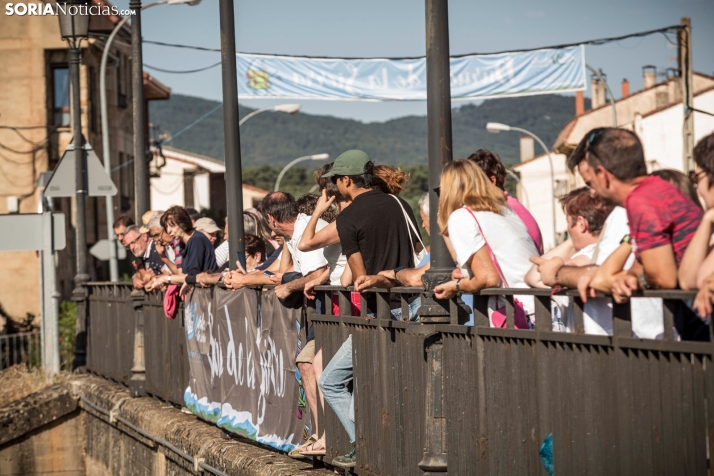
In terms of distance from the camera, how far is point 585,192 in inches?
214

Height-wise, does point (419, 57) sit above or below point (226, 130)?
above

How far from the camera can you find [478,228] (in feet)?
17.7

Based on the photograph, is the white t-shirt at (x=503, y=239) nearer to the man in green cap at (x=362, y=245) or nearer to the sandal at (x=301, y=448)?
the man in green cap at (x=362, y=245)

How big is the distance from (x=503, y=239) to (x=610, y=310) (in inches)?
54.1

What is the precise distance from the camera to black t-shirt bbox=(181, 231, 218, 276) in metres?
10.3

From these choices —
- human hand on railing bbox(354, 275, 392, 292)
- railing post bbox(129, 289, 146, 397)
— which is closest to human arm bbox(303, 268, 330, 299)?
human hand on railing bbox(354, 275, 392, 292)

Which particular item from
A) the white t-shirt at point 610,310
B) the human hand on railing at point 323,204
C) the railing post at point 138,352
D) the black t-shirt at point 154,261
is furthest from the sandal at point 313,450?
the railing post at point 138,352

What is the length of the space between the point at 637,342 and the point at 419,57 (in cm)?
1921

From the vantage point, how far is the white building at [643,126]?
5369cm

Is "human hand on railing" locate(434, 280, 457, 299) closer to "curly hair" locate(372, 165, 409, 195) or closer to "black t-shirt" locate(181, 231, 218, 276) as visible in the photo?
"curly hair" locate(372, 165, 409, 195)

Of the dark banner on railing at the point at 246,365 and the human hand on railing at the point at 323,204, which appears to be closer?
the human hand on railing at the point at 323,204

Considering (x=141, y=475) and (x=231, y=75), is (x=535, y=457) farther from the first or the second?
(x=141, y=475)

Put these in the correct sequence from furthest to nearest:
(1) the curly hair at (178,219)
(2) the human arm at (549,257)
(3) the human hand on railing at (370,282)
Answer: (1) the curly hair at (178,219), (3) the human hand on railing at (370,282), (2) the human arm at (549,257)

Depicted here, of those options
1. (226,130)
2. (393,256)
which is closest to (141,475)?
(226,130)
